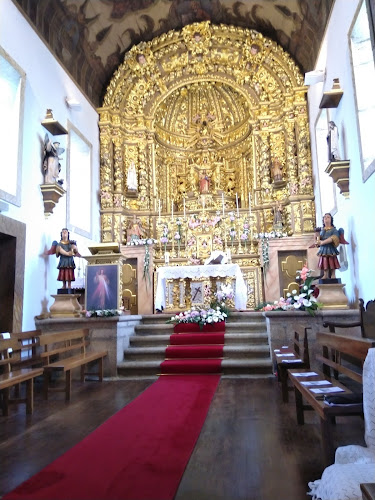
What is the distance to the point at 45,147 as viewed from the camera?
29.6ft

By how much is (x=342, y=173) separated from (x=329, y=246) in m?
1.43

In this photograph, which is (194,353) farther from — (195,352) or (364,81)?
(364,81)

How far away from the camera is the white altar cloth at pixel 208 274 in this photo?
31.0 feet

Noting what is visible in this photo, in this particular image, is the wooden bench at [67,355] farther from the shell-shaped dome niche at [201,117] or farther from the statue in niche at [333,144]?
the shell-shaped dome niche at [201,117]

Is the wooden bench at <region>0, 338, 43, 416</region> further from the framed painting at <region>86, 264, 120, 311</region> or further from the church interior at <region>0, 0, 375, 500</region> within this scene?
the framed painting at <region>86, 264, 120, 311</region>

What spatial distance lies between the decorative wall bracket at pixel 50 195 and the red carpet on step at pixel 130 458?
5299 mm

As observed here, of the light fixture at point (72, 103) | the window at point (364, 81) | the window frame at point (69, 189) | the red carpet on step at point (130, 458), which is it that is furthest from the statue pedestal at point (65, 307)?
the window at point (364, 81)

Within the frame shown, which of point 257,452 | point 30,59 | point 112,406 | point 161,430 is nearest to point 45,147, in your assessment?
point 30,59

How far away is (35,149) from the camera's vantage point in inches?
346

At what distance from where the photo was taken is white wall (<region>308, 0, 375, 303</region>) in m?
7.01

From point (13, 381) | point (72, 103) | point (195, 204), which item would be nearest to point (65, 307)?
point (13, 381)

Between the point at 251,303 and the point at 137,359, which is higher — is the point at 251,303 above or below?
above

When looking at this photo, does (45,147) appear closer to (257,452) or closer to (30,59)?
(30,59)

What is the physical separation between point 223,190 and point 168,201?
1864 millimetres
